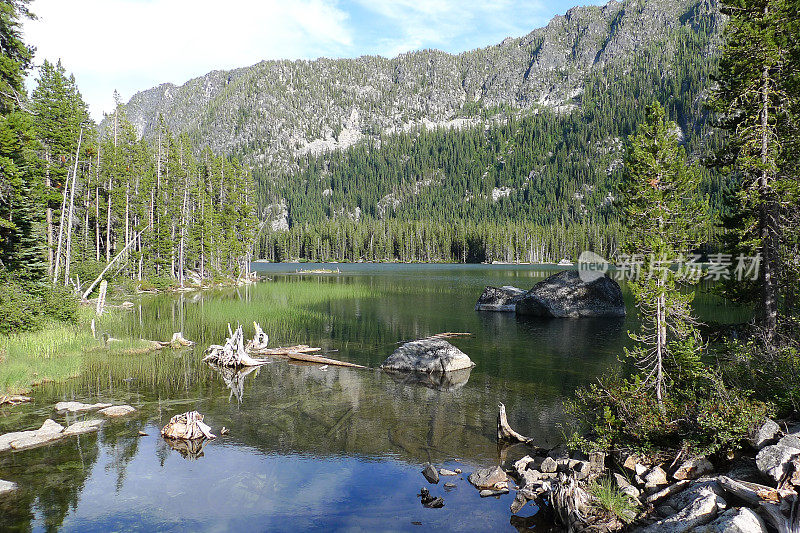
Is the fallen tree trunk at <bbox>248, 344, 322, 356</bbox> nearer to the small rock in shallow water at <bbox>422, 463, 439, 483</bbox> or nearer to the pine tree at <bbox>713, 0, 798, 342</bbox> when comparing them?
the small rock in shallow water at <bbox>422, 463, 439, 483</bbox>

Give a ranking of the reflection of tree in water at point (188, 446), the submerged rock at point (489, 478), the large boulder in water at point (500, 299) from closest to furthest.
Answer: the submerged rock at point (489, 478) < the reflection of tree in water at point (188, 446) < the large boulder in water at point (500, 299)

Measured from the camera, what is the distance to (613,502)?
871cm

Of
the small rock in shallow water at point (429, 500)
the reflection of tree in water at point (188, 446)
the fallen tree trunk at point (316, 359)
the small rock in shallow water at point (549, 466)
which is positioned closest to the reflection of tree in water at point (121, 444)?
the reflection of tree in water at point (188, 446)

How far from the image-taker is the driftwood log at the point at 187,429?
13.2 metres

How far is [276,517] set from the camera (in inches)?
372

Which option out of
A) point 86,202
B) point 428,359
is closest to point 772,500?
point 428,359

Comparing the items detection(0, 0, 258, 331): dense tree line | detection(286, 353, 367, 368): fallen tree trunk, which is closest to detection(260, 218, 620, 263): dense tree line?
detection(0, 0, 258, 331): dense tree line

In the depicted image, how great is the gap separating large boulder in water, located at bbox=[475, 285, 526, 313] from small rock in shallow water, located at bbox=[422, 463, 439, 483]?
102 feet

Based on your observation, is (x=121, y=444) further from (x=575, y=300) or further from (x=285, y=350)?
(x=575, y=300)

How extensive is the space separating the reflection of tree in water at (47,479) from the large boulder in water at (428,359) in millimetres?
11980

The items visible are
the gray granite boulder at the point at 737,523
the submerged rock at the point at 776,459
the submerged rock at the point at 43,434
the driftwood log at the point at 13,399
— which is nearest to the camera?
the gray granite boulder at the point at 737,523

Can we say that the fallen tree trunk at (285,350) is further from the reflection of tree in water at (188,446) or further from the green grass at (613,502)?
the green grass at (613,502)

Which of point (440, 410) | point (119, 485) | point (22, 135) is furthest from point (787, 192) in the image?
point (22, 135)

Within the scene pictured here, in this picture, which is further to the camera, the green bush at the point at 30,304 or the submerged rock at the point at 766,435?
the green bush at the point at 30,304
